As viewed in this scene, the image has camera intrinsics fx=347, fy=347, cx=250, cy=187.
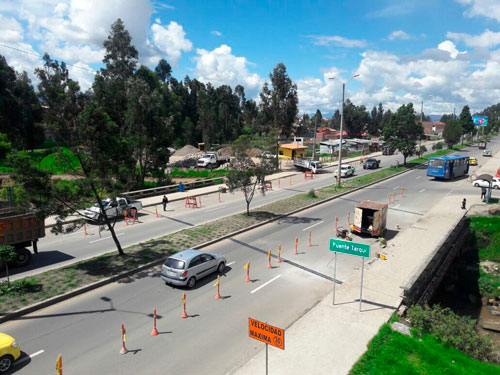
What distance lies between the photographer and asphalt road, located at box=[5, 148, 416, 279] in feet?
59.9

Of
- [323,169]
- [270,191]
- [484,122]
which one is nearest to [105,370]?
[270,191]

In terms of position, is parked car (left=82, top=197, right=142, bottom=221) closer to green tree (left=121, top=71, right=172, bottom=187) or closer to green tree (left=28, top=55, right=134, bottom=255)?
green tree (left=28, top=55, right=134, bottom=255)

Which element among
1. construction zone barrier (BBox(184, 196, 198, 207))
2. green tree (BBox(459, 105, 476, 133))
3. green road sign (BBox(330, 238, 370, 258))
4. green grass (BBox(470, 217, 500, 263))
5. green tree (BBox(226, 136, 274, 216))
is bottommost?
green grass (BBox(470, 217, 500, 263))

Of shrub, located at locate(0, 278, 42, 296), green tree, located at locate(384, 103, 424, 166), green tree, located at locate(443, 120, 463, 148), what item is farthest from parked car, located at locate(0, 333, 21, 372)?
green tree, located at locate(443, 120, 463, 148)

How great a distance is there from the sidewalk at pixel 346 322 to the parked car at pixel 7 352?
5971 mm

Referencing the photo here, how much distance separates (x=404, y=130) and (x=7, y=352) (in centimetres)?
5471

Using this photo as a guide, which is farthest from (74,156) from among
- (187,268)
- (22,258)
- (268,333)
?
(268,333)

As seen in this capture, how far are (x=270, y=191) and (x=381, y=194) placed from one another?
11548 mm

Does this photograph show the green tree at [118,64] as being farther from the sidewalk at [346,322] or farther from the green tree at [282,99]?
the sidewalk at [346,322]

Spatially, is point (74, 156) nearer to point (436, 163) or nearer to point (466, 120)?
point (436, 163)

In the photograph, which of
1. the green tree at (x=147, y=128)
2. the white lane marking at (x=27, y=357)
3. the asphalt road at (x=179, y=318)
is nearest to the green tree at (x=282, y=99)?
the green tree at (x=147, y=128)

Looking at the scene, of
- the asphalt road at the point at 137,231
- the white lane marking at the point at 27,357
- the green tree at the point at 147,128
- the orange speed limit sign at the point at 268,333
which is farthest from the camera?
the green tree at the point at 147,128

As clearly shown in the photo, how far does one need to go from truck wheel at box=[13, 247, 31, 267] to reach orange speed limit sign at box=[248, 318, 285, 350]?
1403cm

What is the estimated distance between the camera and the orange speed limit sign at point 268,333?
7559 millimetres
